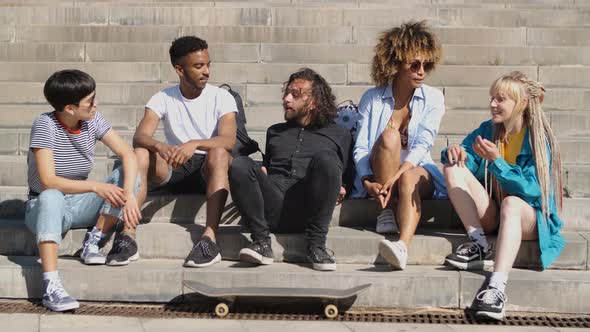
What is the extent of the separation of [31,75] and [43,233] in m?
3.52

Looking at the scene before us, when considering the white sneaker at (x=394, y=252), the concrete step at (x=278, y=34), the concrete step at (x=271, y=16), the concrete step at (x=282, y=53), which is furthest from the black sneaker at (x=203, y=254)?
the concrete step at (x=271, y=16)

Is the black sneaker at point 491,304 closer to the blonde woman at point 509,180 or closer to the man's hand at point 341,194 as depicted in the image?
the blonde woman at point 509,180

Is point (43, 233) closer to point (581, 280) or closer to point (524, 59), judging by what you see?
point (581, 280)

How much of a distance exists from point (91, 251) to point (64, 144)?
0.63 meters

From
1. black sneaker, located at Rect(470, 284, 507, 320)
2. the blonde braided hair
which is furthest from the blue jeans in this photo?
the blonde braided hair

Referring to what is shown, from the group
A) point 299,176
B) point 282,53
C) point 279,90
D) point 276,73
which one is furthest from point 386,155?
point 282,53

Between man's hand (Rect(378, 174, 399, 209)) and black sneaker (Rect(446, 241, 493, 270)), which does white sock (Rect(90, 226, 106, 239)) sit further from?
black sneaker (Rect(446, 241, 493, 270))

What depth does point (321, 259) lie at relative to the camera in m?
4.97

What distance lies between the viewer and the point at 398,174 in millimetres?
5289

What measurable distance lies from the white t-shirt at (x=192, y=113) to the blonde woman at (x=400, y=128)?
869mm

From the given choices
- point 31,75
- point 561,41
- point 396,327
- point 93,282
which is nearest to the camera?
point 396,327

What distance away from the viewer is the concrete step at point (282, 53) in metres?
8.12

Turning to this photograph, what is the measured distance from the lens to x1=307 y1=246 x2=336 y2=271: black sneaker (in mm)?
4957

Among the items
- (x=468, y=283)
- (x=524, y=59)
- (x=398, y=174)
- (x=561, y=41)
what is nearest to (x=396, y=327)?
(x=468, y=283)
